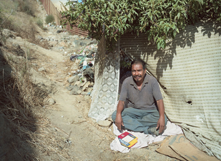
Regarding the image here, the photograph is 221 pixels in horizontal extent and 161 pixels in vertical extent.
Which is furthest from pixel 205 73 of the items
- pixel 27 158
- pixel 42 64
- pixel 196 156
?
pixel 42 64

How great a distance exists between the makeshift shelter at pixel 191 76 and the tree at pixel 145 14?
0.24 meters

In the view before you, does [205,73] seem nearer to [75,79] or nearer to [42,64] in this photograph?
[75,79]

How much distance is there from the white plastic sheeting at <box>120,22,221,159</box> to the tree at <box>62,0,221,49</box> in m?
0.24

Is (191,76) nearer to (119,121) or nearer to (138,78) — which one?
(138,78)

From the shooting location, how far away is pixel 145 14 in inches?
92.7

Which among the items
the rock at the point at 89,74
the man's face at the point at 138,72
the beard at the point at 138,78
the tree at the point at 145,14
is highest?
the tree at the point at 145,14

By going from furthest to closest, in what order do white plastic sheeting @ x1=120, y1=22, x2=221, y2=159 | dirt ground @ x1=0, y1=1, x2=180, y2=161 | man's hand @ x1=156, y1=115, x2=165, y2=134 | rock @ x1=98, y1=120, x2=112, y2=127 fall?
rock @ x1=98, y1=120, x2=112, y2=127 → man's hand @ x1=156, y1=115, x2=165, y2=134 → white plastic sheeting @ x1=120, y1=22, x2=221, y2=159 → dirt ground @ x1=0, y1=1, x2=180, y2=161

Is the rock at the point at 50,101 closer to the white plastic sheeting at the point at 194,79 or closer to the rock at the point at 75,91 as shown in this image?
the rock at the point at 75,91

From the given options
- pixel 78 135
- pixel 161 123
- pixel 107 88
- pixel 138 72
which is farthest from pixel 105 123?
pixel 138 72

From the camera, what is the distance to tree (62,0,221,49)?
228 cm

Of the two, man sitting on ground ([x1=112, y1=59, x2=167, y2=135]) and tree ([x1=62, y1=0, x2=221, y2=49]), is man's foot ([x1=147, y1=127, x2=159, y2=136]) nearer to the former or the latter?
man sitting on ground ([x1=112, y1=59, x2=167, y2=135])

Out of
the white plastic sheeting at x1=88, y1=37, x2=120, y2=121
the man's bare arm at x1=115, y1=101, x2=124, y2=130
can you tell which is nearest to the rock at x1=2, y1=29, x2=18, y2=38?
the white plastic sheeting at x1=88, y1=37, x2=120, y2=121

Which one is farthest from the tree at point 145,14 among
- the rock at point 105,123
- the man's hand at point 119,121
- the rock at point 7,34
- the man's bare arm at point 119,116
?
the rock at point 7,34

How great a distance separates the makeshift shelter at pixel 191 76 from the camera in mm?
2346
